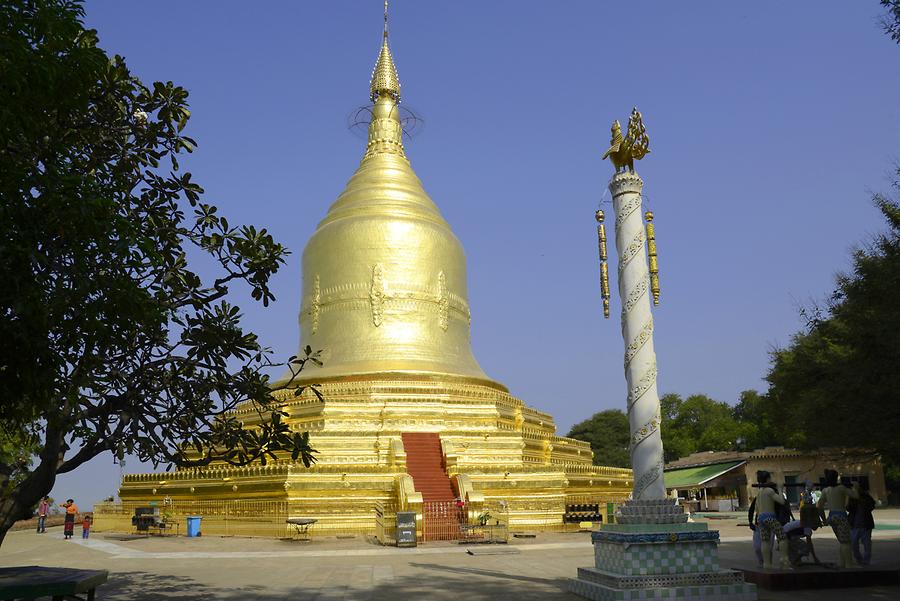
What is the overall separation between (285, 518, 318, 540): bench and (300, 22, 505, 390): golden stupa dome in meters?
7.50

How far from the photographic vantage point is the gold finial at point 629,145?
12312mm

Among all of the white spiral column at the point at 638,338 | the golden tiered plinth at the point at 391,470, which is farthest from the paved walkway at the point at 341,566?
the white spiral column at the point at 638,338

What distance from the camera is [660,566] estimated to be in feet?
32.8

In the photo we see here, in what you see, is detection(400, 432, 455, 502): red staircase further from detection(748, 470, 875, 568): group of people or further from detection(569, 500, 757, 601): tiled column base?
detection(569, 500, 757, 601): tiled column base

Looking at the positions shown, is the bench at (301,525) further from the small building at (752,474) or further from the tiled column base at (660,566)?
the small building at (752,474)

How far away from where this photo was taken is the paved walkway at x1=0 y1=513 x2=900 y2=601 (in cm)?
1023

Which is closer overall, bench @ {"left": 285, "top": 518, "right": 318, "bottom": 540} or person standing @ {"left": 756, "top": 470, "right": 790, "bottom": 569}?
person standing @ {"left": 756, "top": 470, "right": 790, "bottom": 569}

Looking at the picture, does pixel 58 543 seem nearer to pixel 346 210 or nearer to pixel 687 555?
pixel 346 210

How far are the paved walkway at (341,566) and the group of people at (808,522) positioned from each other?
2.47 feet

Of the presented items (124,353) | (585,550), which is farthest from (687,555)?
(124,353)

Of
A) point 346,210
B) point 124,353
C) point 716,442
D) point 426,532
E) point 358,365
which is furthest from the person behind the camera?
point 716,442

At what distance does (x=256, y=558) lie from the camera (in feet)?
50.5

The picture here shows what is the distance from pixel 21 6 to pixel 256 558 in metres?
11.3

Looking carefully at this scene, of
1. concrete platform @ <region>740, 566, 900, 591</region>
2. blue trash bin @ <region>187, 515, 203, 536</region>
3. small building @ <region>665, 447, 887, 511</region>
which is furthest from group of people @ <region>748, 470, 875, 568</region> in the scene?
small building @ <region>665, 447, 887, 511</region>
